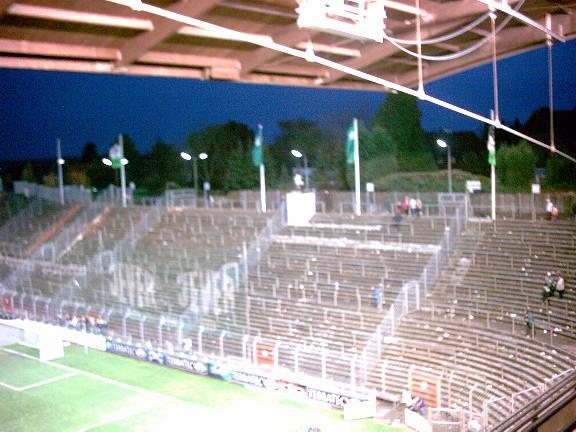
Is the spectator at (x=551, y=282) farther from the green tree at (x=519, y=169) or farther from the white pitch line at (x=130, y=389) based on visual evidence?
the green tree at (x=519, y=169)

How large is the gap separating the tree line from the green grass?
24487 mm

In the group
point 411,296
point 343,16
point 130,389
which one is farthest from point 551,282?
point 343,16

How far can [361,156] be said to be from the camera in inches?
1954

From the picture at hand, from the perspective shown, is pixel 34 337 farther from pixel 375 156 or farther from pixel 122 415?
Result: pixel 375 156

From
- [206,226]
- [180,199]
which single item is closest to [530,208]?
[206,226]

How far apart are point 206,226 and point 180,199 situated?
7.78 meters

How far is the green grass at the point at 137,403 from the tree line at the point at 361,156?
24.5 m

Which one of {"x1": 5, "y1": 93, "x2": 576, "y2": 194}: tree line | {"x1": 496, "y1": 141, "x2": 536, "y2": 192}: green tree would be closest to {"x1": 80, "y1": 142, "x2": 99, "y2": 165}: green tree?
{"x1": 5, "y1": 93, "x2": 576, "y2": 194}: tree line

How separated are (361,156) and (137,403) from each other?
31.6 metres

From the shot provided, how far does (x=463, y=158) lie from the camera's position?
5169 centimetres

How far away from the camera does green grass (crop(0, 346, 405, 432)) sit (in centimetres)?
1905

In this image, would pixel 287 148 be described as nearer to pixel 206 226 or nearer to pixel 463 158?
pixel 463 158

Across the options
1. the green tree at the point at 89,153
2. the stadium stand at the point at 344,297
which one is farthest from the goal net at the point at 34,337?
the green tree at the point at 89,153

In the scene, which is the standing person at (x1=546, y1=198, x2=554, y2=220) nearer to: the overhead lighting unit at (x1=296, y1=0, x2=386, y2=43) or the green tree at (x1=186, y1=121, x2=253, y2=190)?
the overhead lighting unit at (x1=296, y1=0, x2=386, y2=43)
